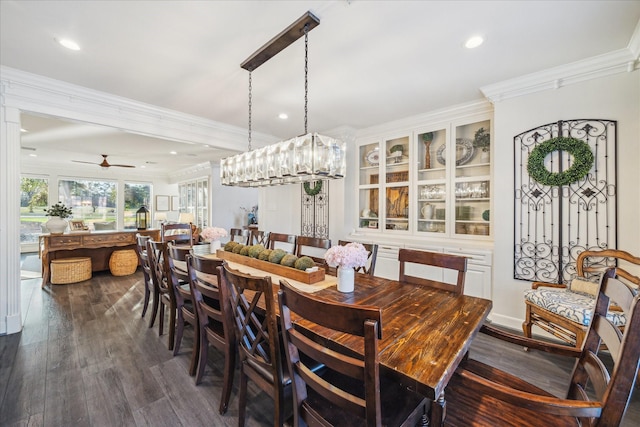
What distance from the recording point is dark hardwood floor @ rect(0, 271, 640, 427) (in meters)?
1.72

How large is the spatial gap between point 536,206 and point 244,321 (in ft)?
10.1

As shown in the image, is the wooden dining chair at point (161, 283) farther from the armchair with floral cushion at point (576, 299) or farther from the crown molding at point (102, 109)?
the armchair with floral cushion at point (576, 299)

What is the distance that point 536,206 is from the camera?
2.81m

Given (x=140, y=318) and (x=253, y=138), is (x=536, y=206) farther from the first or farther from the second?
(x=140, y=318)

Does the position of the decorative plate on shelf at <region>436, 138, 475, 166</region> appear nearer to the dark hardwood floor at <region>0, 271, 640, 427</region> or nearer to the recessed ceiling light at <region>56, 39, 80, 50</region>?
the dark hardwood floor at <region>0, 271, 640, 427</region>

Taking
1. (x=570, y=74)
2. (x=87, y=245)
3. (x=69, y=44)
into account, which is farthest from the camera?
(x=87, y=245)

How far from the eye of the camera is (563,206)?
2.68 m

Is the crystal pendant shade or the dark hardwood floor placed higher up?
the crystal pendant shade

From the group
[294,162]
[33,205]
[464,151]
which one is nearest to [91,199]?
[33,205]

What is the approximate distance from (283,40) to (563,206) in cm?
306

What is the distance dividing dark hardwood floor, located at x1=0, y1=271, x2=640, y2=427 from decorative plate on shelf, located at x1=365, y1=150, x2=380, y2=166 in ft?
9.24

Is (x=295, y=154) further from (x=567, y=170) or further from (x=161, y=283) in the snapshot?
(x=567, y=170)

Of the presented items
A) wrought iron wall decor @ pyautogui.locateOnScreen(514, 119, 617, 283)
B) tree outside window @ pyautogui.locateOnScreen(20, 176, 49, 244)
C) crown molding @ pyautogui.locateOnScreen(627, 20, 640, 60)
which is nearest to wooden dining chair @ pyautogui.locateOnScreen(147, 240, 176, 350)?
wrought iron wall decor @ pyautogui.locateOnScreen(514, 119, 617, 283)

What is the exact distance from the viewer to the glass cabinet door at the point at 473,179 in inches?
135
